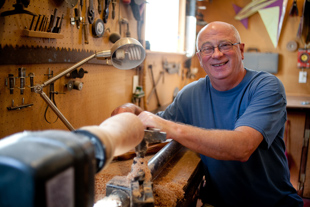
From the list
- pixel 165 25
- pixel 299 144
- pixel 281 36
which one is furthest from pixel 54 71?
pixel 281 36

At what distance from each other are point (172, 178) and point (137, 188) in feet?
1.40

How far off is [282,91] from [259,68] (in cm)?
309

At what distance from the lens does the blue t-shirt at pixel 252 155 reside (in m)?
1.28

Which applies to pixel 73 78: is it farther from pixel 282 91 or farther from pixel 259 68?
pixel 259 68

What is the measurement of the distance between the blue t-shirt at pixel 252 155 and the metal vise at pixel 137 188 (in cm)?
59

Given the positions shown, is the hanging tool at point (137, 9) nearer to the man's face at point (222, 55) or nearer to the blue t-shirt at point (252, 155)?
the man's face at point (222, 55)

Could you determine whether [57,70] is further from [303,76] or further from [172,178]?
[303,76]

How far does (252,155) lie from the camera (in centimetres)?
136

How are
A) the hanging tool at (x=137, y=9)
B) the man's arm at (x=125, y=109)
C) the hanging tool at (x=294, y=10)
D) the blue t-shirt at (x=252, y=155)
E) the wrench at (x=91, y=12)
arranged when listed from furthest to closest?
the hanging tool at (x=294, y=10)
the hanging tool at (x=137, y=9)
the wrench at (x=91, y=12)
the man's arm at (x=125, y=109)
the blue t-shirt at (x=252, y=155)

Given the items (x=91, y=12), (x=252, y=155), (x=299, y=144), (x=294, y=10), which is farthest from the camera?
(x=294, y=10)

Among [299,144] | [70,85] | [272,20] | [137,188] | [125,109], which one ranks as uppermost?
[272,20]

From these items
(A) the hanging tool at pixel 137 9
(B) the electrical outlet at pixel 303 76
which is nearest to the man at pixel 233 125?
(A) the hanging tool at pixel 137 9

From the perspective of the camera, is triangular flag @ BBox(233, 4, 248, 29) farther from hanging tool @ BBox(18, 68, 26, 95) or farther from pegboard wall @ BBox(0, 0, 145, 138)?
hanging tool @ BBox(18, 68, 26, 95)

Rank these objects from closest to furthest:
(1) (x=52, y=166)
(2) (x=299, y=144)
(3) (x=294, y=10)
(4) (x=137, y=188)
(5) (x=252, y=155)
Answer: (1) (x=52, y=166) → (4) (x=137, y=188) → (5) (x=252, y=155) → (2) (x=299, y=144) → (3) (x=294, y=10)
